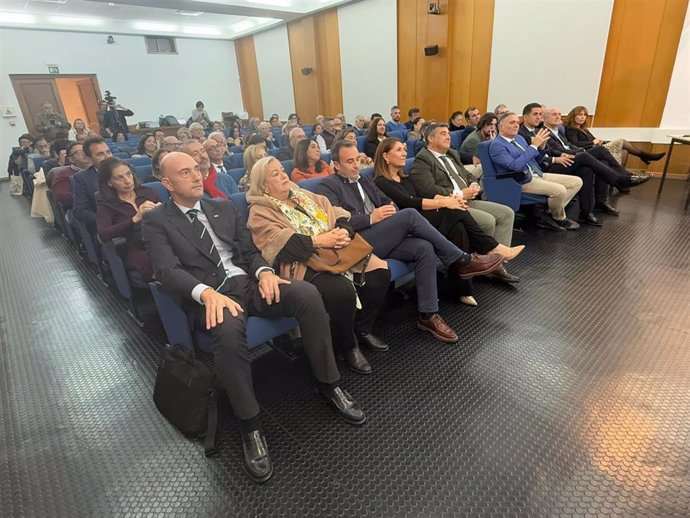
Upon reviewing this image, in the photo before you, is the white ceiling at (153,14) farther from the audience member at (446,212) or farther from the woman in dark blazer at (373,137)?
the audience member at (446,212)

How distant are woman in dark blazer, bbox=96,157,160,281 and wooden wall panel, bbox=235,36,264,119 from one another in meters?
11.5

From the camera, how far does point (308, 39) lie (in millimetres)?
10141

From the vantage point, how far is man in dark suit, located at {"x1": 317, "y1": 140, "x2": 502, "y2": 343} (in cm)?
215

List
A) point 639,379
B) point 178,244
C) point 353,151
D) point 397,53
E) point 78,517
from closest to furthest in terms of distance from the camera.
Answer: point 78,517 → point 178,244 → point 639,379 → point 353,151 → point 397,53

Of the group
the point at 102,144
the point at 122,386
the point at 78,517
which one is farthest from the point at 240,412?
the point at 102,144

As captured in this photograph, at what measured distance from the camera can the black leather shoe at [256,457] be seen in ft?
4.67

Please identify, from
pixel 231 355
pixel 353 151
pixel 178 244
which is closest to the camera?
pixel 231 355

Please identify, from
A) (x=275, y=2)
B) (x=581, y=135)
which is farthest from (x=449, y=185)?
(x=275, y=2)

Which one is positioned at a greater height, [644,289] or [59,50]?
[59,50]

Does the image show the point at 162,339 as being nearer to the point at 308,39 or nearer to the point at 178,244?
the point at 178,244

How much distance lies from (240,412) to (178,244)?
74 centimetres

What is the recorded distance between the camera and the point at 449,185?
9.05 ft

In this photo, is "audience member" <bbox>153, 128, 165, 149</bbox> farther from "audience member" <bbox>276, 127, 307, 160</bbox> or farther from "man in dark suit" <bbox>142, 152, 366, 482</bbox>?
"man in dark suit" <bbox>142, 152, 366, 482</bbox>

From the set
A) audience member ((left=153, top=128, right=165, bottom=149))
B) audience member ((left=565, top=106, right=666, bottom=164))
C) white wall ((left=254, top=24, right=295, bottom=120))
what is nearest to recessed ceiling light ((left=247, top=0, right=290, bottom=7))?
white wall ((left=254, top=24, right=295, bottom=120))
